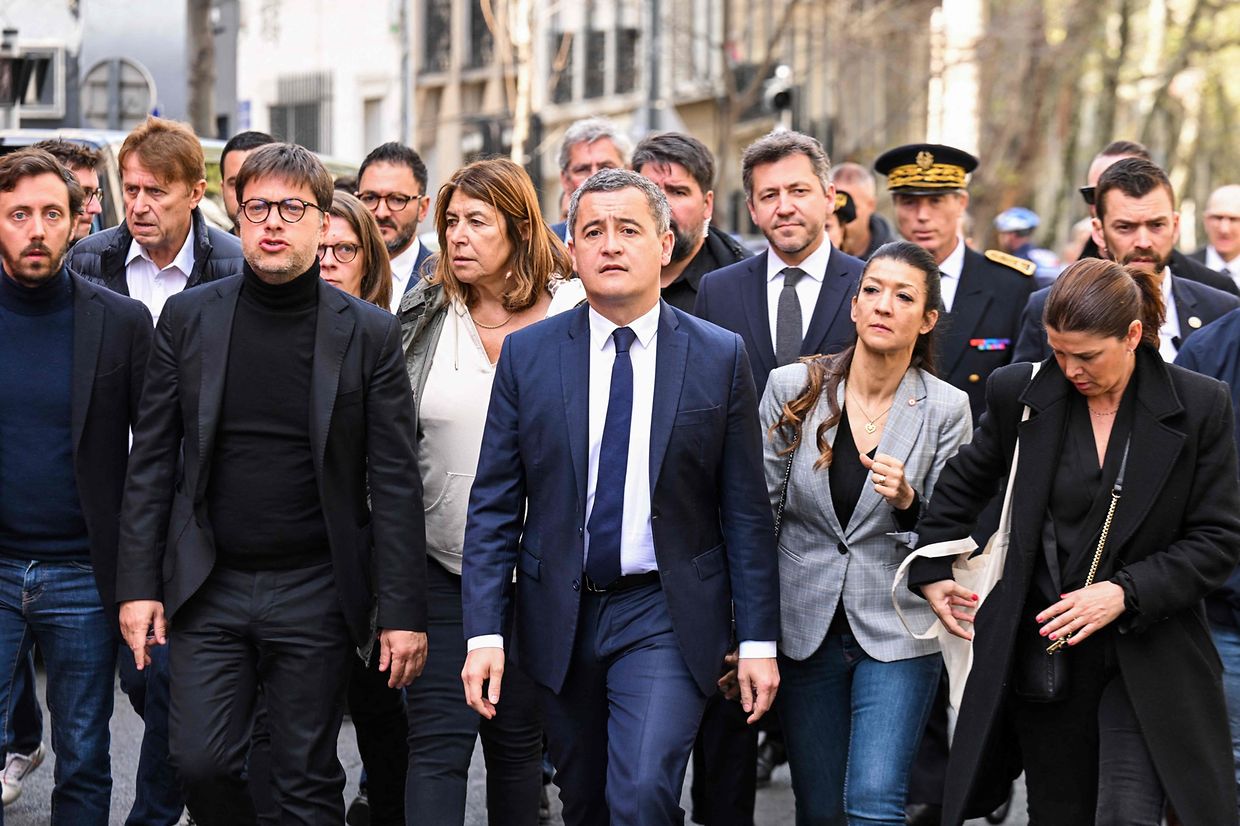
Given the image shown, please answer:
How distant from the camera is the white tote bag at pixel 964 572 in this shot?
19.2 ft

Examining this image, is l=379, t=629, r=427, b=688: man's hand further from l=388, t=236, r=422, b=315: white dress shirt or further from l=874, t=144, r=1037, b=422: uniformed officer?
l=388, t=236, r=422, b=315: white dress shirt

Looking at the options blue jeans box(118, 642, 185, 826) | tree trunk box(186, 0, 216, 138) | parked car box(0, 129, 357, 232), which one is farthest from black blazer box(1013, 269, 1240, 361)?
tree trunk box(186, 0, 216, 138)

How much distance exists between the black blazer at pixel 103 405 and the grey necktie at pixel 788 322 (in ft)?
7.26

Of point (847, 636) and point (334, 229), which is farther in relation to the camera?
point (334, 229)

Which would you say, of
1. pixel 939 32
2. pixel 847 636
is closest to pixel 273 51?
pixel 939 32

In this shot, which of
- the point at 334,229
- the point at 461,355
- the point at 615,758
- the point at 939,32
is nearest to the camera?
the point at 615,758

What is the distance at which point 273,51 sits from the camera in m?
32.4

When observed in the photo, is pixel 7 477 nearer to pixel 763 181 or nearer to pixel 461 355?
pixel 461 355

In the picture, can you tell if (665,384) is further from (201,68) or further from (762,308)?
(201,68)

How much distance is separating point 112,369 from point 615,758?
200cm

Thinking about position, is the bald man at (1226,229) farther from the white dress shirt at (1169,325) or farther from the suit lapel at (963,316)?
the white dress shirt at (1169,325)

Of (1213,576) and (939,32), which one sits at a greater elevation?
(939,32)

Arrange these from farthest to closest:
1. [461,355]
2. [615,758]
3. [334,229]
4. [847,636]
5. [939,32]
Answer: [939,32]
[334,229]
[461,355]
[847,636]
[615,758]

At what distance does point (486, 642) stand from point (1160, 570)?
185cm
